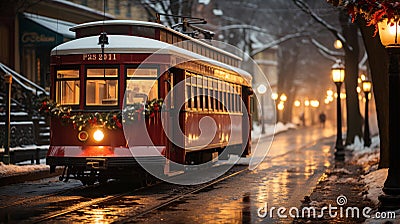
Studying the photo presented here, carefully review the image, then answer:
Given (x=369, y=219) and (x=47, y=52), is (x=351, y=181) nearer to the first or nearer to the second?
(x=369, y=219)

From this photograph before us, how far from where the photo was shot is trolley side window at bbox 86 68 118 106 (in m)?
17.8

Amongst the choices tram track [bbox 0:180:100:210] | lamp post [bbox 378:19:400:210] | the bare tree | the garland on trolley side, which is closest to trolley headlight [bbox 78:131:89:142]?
the garland on trolley side

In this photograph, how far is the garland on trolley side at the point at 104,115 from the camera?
17.5m

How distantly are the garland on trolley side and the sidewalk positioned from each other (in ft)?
12.6

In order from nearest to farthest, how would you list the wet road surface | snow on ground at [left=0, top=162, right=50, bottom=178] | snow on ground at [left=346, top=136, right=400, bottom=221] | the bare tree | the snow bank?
the wet road surface → snow on ground at [left=346, top=136, right=400, bottom=221] → the snow bank → snow on ground at [left=0, top=162, right=50, bottom=178] → the bare tree

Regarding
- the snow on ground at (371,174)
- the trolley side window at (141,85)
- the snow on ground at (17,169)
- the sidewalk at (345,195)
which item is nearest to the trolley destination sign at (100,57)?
the trolley side window at (141,85)

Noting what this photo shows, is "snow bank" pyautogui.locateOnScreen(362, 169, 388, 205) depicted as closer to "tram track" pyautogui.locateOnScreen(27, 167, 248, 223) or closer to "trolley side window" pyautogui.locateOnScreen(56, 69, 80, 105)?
"tram track" pyautogui.locateOnScreen(27, 167, 248, 223)

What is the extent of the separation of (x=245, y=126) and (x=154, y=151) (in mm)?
11670

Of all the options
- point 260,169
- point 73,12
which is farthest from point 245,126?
point 73,12

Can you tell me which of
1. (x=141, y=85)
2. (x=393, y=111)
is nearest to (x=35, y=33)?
(x=141, y=85)

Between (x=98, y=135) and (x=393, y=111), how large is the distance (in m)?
6.33

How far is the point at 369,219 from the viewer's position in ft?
44.0

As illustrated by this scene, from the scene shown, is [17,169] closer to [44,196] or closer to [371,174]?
[44,196]

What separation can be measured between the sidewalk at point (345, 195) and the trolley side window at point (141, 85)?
13.3 ft
